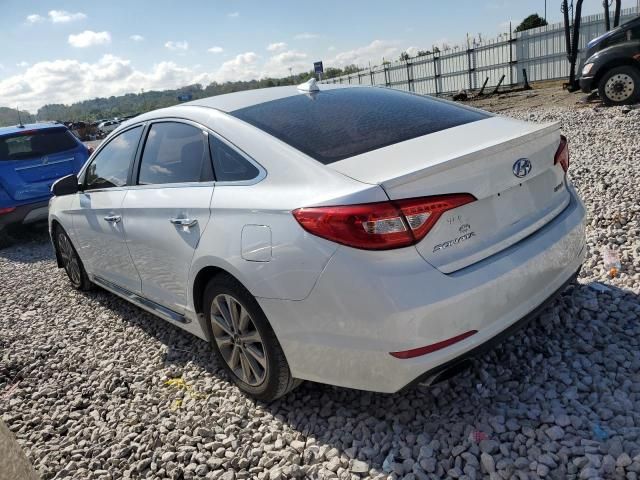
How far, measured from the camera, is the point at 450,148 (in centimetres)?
237

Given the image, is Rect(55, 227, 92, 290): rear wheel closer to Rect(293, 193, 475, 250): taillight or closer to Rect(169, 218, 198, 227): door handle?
Rect(169, 218, 198, 227): door handle

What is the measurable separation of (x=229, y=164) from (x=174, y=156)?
0.63 meters

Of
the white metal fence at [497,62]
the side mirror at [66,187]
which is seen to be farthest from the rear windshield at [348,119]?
the white metal fence at [497,62]

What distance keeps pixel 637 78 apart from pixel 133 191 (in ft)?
35.5

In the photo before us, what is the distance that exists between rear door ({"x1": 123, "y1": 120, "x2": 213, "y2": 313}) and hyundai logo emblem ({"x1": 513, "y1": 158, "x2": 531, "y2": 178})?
1.50 meters

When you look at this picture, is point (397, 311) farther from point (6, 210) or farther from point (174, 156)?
point (6, 210)

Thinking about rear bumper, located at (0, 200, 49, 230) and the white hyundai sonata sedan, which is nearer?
→ the white hyundai sonata sedan

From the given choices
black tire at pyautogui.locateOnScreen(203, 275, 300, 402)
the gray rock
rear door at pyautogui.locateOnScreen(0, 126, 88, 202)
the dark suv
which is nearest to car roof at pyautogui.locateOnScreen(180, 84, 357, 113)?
black tire at pyautogui.locateOnScreen(203, 275, 300, 402)

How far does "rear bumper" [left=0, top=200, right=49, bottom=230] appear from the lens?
7668mm

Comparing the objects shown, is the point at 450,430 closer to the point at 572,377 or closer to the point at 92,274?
the point at 572,377

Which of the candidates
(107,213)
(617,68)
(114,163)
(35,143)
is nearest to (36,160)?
(35,143)

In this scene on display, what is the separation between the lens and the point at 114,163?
403 centimetres

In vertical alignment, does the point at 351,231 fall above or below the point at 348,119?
below

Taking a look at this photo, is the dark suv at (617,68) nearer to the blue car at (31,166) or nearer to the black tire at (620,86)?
the black tire at (620,86)
